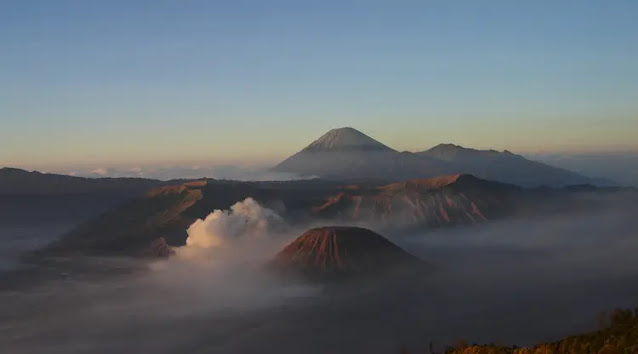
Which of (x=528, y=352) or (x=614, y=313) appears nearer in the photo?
(x=528, y=352)

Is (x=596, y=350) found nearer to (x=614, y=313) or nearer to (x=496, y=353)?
(x=496, y=353)

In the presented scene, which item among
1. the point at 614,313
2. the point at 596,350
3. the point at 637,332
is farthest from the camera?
the point at 614,313

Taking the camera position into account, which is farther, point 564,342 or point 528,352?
point 564,342

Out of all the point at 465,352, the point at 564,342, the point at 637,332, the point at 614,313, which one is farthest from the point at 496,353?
the point at 614,313

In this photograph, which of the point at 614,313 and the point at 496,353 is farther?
the point at 614,313

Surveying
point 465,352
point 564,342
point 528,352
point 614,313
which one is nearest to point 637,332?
point 564,342

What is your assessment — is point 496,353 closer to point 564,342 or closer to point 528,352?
point 528,352

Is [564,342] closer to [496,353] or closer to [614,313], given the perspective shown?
[496,353]

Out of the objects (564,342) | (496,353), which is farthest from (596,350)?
(496,353)

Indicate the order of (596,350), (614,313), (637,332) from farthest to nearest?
(614,313), (637,332), (596,350)
